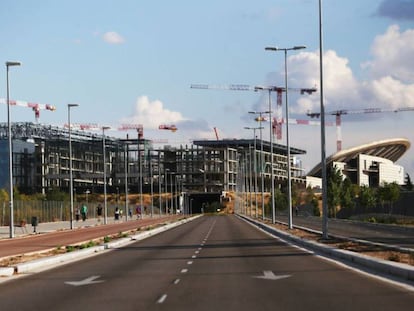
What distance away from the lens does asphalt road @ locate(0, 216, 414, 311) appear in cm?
1372

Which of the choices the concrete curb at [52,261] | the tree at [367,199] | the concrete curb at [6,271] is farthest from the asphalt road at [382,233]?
the tree at [367,199]

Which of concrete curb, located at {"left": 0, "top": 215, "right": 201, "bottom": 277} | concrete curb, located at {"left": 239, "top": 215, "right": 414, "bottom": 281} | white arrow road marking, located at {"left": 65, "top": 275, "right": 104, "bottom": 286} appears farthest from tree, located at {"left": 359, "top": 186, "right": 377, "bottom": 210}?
white arrow road marking, located at {"left": 65, "top": 275, "right": 104, "bottom": 286}

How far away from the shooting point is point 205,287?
1705 centimetres

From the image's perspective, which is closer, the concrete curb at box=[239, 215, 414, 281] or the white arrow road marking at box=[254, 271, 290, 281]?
the concrete curb at box=[239, 215, 414, 281]

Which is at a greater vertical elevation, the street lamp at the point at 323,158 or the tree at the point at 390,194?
the street lamp at the point at 323,158

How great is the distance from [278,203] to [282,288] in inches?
5739

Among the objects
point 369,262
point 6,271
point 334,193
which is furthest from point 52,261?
point 334,193

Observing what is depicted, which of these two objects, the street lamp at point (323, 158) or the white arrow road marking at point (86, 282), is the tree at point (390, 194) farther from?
the white arrow road marking at point (86, 282)

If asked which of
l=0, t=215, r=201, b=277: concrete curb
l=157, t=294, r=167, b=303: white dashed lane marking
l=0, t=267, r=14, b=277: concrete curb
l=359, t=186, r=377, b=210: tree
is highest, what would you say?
l=157, t=294, r=167, b=303: white dashed lane marking

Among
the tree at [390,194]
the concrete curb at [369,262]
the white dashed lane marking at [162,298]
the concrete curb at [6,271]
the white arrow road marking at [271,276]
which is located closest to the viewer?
the white dashed lane marking at [162,298]

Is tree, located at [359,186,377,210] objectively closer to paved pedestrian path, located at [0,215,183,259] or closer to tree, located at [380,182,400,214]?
tree, located at [380,182,400,214]

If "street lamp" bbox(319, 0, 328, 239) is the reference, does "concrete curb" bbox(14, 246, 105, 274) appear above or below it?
below

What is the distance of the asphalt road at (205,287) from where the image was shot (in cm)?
1372

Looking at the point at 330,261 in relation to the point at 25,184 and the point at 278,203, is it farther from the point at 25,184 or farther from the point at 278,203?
the point at 25,184
